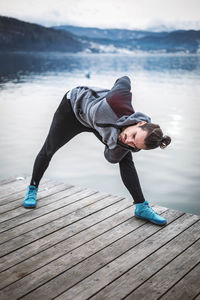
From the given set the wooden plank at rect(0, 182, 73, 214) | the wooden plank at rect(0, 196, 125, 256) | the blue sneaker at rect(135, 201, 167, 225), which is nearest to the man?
the blue sneaker at rect(135, 201, 167, 225)

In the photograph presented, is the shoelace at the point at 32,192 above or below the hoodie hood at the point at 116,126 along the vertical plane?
below

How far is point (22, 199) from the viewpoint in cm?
350

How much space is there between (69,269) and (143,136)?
1.04 metres

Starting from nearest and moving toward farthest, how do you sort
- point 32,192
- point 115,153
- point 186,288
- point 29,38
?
point 186,288 < point 115,153 < point 32,192 < point 29,38

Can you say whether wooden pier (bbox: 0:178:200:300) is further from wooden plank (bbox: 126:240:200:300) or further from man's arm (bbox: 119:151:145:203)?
man's arm (bbox: 119:151:145:203)

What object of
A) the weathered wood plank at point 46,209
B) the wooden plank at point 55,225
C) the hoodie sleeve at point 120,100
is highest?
the hoodie sleeve at point 120,100

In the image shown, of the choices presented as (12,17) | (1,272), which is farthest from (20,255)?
(12,17)

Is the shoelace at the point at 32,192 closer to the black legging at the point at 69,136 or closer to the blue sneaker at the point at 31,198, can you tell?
the blue sneaker at the point at 31,198

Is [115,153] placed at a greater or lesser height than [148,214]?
greater

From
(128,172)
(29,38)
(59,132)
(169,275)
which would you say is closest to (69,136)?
(59,132)

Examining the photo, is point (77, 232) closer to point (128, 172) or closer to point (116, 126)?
point (128, 172)

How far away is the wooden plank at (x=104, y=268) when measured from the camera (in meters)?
2.06

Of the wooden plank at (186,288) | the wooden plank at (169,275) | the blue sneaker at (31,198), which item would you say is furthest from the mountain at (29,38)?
the wooden plank at (186,288)

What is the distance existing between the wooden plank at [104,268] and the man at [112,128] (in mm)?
259
